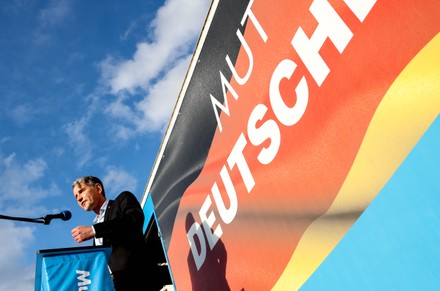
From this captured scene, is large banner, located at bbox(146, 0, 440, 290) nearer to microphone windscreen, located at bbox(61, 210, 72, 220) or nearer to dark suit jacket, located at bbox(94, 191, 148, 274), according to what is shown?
dark suit jacket, located at bbox(94, 191, 148, 274)

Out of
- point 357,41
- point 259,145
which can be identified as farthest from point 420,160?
point 259,145

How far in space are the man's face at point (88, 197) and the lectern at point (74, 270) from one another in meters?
0.57

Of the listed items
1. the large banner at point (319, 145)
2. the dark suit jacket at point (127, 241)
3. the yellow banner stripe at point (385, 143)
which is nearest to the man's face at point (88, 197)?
the dark suit jacket at point (127, 241)

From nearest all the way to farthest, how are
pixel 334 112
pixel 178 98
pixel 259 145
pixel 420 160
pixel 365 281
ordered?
1. pixel 420 160
2. pixel 365 281
3. pixel 334 112
4. pixel 259 145
5. pixel 178 98

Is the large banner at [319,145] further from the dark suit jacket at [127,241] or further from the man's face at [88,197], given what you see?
the man's face at [88,197]

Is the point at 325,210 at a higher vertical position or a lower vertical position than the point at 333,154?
lower

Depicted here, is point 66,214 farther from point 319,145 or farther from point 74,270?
point 319,145

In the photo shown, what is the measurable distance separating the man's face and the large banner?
33.9 inches

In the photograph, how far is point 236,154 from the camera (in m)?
3.04

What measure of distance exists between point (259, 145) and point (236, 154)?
0.34 metres

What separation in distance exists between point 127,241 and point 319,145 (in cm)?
150

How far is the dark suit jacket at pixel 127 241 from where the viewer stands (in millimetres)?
2818

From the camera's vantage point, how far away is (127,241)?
2.89 m

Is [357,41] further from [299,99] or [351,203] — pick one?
[351,203]
